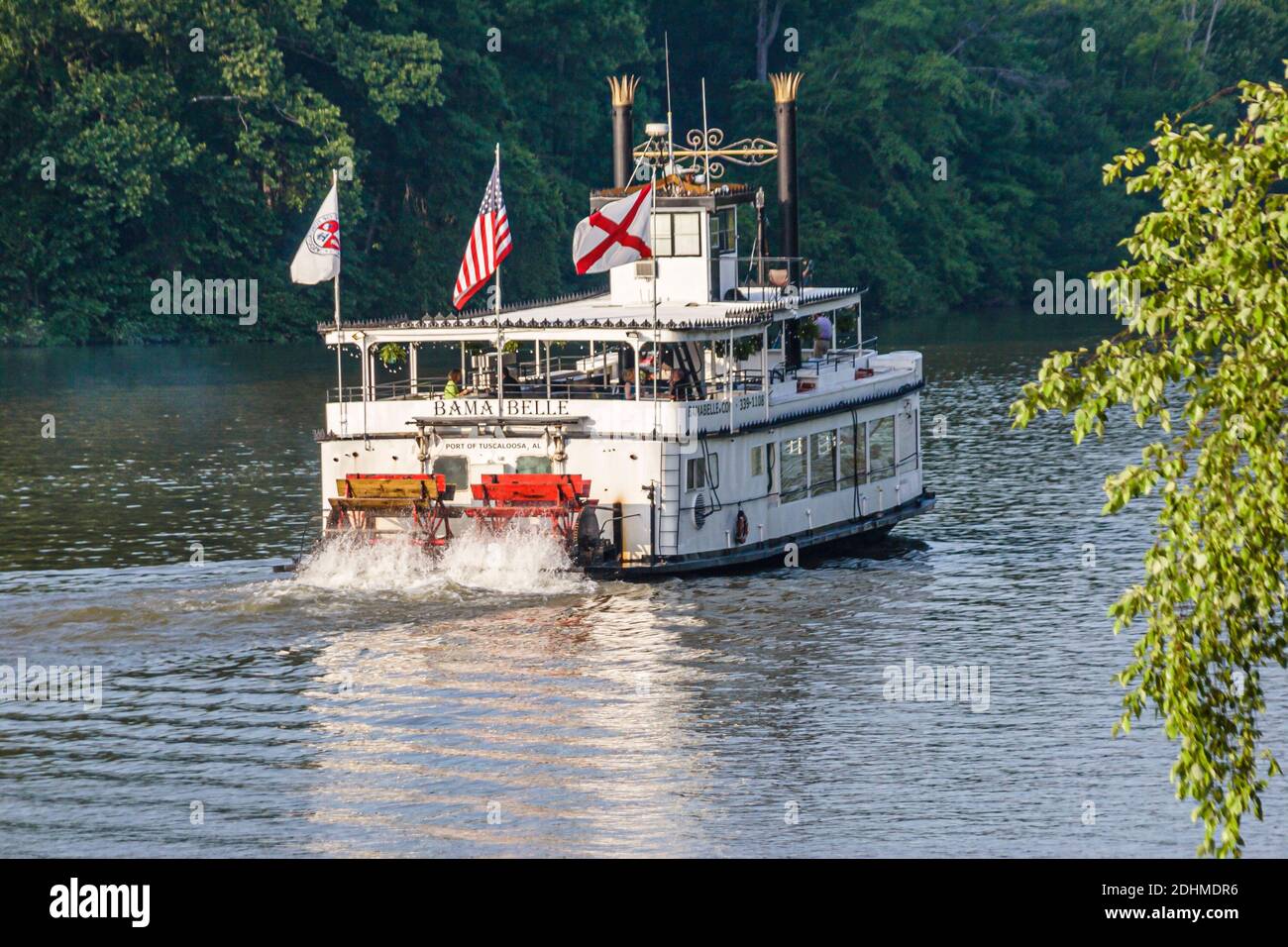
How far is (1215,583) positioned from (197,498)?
38.3 metres

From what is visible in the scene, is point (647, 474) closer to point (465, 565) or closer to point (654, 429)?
point (654, 429)

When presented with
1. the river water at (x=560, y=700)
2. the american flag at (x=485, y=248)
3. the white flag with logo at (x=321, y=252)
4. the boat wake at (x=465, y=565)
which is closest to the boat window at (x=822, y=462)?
the river water at (x=560, y=700)

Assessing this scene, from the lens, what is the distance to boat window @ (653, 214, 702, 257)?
46.2 metres

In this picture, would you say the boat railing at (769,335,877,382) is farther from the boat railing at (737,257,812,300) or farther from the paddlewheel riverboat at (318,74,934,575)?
the boat railing at (737,257,812,300)

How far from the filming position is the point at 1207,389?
16.4m

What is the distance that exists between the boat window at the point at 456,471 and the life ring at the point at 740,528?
16.1 ft

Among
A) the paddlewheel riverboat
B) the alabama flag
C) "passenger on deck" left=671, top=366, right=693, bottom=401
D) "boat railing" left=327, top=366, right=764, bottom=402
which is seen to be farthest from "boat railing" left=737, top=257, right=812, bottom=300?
the alabama flag

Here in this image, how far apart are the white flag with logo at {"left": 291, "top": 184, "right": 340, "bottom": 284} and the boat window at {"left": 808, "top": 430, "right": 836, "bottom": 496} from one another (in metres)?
9.78

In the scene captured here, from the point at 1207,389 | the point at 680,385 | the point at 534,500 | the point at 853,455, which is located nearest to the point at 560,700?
the point at 534,500

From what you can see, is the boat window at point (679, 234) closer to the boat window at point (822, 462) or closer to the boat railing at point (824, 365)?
the boat railing at point (824, 365)

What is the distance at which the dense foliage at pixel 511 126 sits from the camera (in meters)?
91.4

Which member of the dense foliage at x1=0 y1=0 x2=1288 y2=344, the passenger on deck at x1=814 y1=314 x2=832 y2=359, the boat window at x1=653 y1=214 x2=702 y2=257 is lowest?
the passenger on deck at x1=814 y1=314 x2=832 y2=359

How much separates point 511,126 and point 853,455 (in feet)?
213
